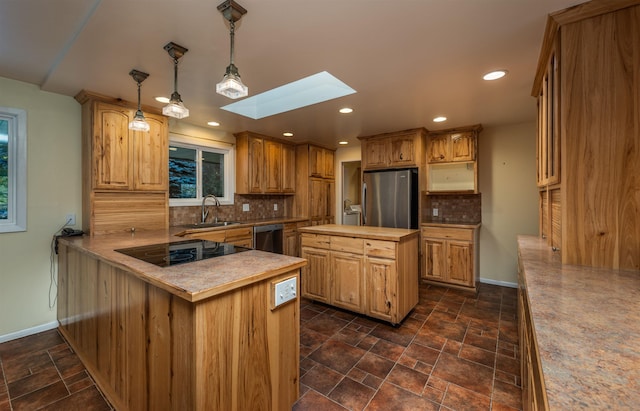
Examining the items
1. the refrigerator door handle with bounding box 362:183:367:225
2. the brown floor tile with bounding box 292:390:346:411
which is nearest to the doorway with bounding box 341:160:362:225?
the refrigerator door handle with bounding box 362:183:367:225

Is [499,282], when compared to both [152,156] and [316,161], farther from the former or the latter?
[152,156]

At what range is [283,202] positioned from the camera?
532cm

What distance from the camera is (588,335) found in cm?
76

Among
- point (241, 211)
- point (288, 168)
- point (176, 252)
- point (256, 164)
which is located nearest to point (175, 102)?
point (176, 252)

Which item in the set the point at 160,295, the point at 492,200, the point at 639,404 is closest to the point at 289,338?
the point at 160,295

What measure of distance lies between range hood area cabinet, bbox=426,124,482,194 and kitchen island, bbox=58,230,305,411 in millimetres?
3363

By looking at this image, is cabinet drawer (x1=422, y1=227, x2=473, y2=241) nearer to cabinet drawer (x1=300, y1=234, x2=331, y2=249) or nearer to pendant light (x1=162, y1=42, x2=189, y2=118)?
cabinet drawer (x1=300, y1=234, x2=331, y2=249)

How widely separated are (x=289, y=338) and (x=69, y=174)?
112 inches

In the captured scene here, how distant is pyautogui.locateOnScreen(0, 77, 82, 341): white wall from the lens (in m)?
2.47

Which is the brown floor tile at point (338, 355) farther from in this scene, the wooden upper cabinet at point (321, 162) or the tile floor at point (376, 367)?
the wooden upper cabinet at point (321, 162)

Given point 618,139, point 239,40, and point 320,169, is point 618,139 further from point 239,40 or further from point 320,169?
point 320,169

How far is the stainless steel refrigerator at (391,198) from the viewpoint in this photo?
13.0 ft

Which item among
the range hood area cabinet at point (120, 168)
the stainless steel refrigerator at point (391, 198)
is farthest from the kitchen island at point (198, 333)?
the stainless steel refrigerator at point (391, 198)

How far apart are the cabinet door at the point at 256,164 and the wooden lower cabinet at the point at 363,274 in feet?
5.05
